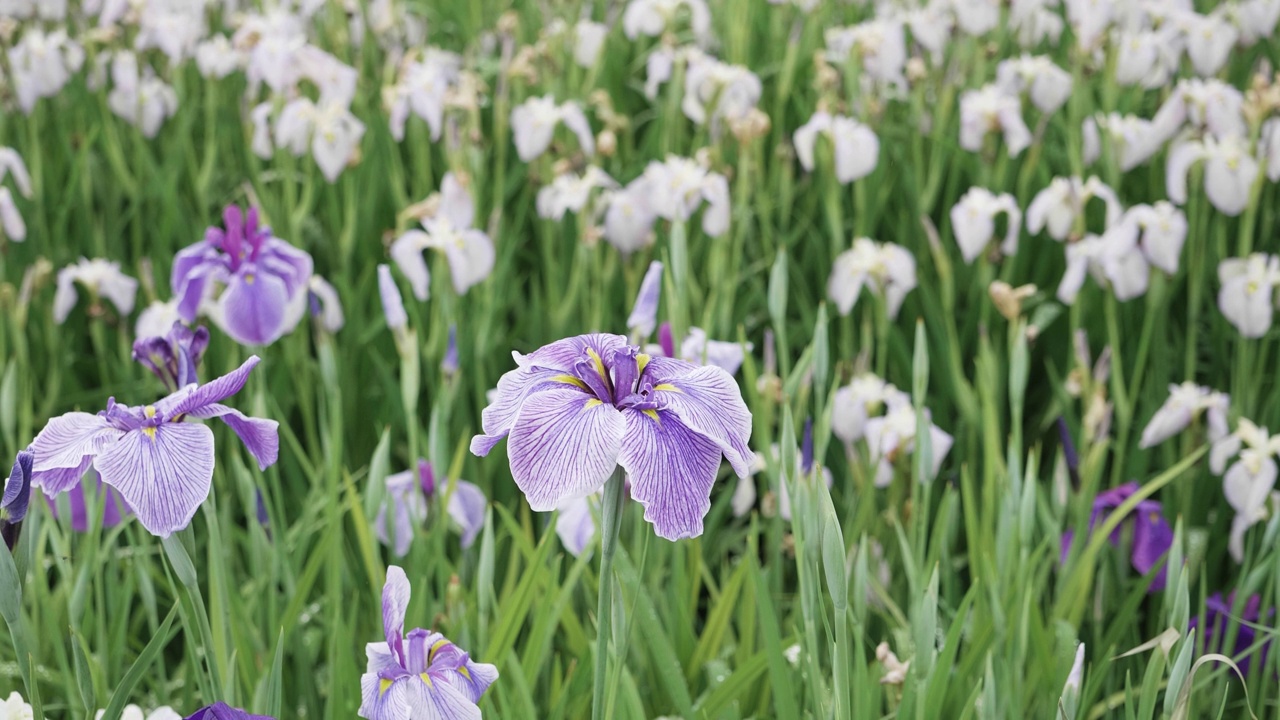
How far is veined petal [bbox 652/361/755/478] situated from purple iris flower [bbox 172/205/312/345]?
42.3 inches

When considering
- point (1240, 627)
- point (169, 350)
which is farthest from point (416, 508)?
point (1240, 627)

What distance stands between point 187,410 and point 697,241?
209 centimetres

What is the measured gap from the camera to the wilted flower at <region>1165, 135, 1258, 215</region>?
2.69 m

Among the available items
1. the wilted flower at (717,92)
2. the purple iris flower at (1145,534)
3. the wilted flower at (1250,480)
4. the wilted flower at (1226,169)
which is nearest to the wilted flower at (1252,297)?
the wilted flower at (1226,169)

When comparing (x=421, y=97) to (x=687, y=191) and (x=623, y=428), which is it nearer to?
(x=687, y=191)

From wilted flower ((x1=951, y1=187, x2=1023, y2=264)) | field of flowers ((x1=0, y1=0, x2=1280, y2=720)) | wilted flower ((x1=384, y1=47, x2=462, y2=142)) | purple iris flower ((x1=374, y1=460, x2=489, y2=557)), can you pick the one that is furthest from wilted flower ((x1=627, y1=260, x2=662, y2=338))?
wilted flower ((x1=384, y1=47, x2=462, y2=142))

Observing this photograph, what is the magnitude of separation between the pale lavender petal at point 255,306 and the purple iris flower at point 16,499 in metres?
0.87

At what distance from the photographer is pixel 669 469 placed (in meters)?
0.95

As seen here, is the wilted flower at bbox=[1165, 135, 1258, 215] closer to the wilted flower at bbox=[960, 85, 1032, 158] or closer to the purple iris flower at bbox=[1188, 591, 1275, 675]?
the wilted flower at bbox=[960, 85, 1032, 158]

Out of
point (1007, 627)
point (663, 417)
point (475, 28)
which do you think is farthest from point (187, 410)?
point (475, 28)

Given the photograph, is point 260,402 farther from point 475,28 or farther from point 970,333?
point 475,28

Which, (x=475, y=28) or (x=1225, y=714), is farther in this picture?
(x=475, y=28)

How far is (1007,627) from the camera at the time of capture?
5.71ft

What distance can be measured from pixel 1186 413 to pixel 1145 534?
29 cm
